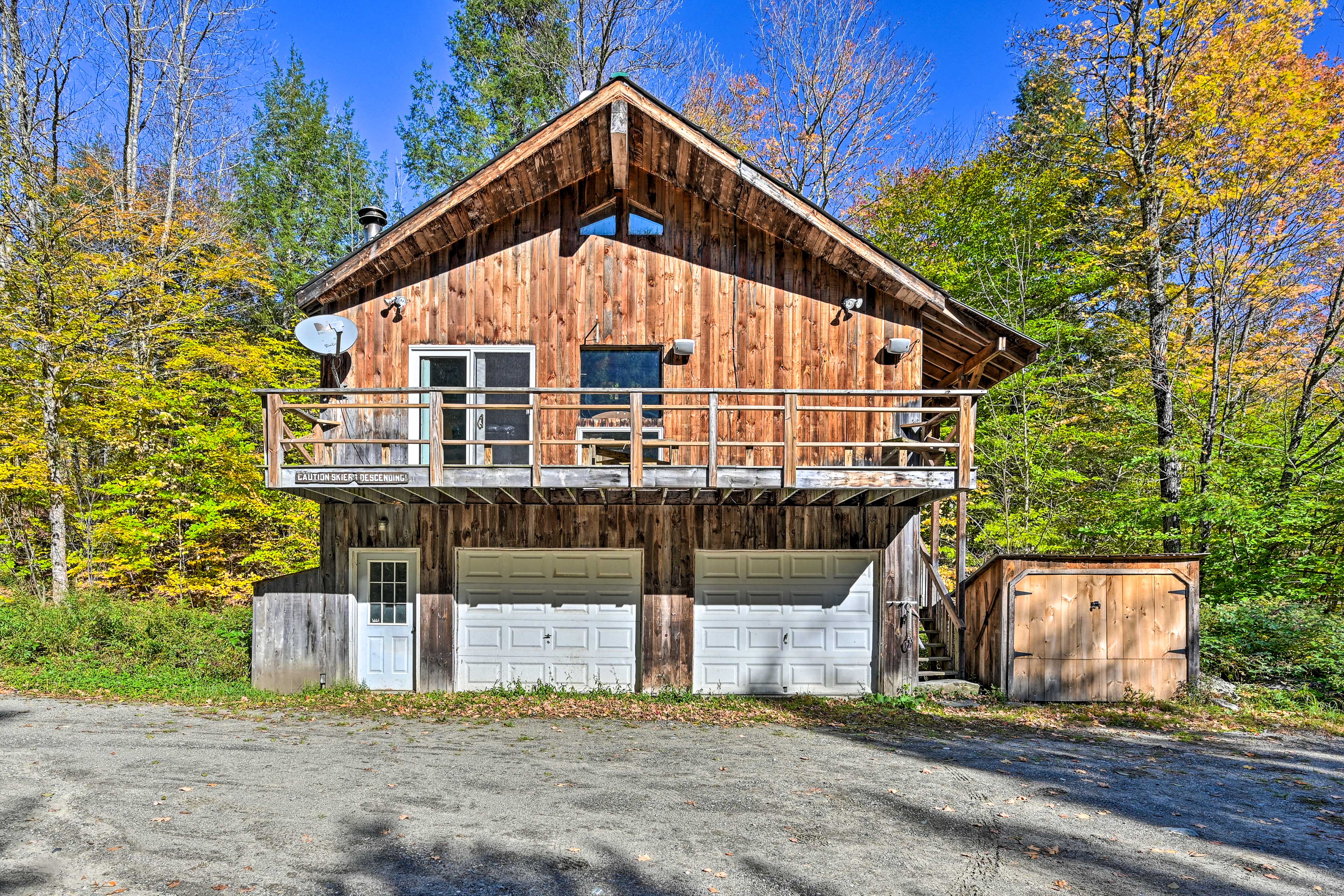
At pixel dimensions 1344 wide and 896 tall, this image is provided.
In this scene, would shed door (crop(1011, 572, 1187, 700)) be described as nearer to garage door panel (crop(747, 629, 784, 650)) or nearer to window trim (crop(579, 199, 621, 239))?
garage door panel (crop(747, 629, 784, 650))

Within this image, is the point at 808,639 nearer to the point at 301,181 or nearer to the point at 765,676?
the point at 765,676

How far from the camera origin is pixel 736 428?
11.0 metres

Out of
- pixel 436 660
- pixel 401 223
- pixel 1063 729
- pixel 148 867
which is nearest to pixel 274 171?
→ pixel 401 223

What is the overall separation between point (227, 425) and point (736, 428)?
492 inches

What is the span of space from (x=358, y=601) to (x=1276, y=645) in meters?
14.4

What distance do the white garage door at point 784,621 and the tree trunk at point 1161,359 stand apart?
26.5 feet

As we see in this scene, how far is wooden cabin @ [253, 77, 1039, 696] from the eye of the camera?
10.7 meters

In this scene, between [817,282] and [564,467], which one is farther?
[817,282]

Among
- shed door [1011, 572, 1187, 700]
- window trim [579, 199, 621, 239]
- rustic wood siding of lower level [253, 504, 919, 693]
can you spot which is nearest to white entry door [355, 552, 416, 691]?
rustic wood siding of lower level [253, 504, 919, 693]

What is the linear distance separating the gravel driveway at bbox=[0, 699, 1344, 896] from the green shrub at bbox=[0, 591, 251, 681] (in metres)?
2.05

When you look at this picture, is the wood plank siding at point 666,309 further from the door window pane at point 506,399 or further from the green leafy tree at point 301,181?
the green leafy tree at point 301,181

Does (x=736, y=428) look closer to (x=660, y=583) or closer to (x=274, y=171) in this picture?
(x=660, y=583)

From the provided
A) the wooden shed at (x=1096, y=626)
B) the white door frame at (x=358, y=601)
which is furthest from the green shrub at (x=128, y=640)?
the wooden shed at (x=1096, y=626)

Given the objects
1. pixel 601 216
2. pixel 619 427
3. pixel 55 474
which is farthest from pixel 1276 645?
pixel 55 474
